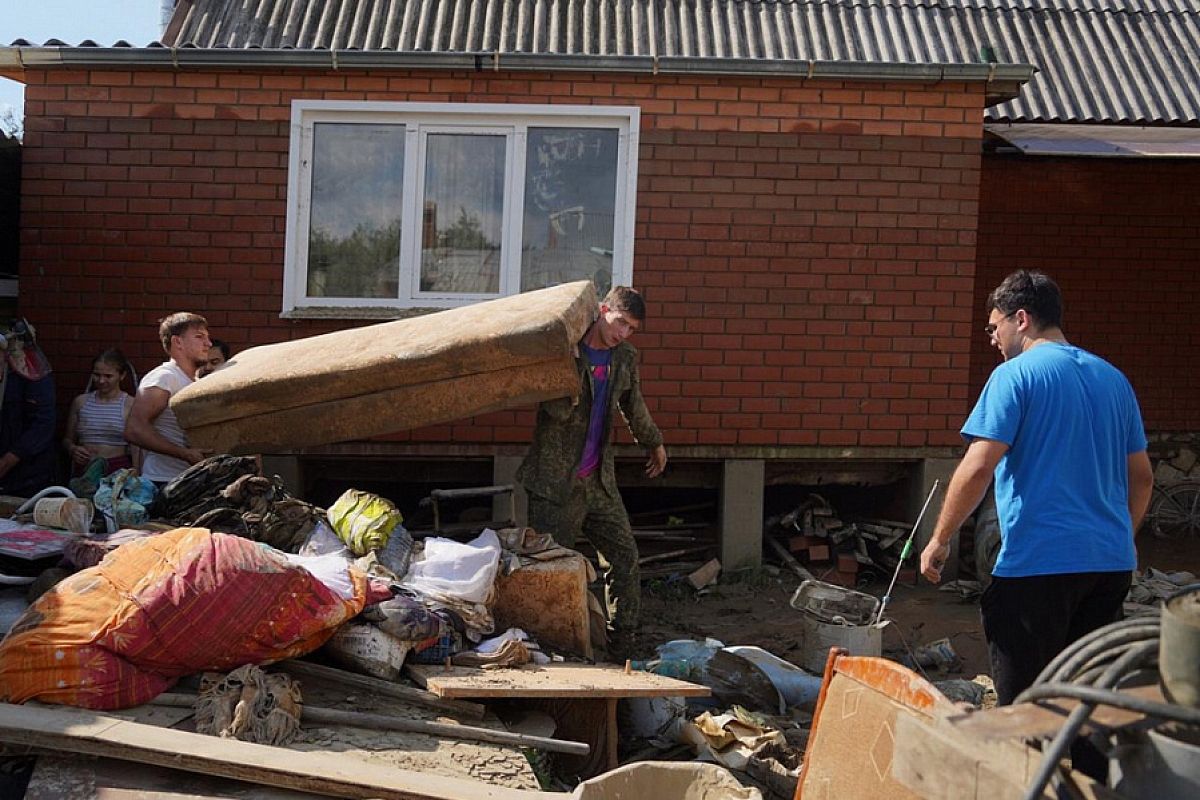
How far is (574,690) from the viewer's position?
4539 millimetres

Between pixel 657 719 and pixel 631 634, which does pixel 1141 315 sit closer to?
pixel 631 634

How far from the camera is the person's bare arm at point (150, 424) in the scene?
5.93 meters

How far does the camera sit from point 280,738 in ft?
13.2

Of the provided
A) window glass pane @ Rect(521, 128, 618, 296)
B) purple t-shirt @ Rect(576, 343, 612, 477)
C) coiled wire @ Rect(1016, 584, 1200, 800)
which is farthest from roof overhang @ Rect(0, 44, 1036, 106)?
coiled wire @ Rect(1016, 584, 1200, 800)

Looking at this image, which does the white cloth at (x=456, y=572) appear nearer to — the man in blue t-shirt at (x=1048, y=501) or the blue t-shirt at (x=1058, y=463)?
the man in blue t-shirt at (x=1048, y=501)

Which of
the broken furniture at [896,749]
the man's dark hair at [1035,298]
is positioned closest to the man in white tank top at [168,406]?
the broken furniture at [896,749]

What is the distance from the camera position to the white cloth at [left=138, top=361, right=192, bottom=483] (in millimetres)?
5953

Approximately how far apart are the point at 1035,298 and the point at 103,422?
5031 millimetres

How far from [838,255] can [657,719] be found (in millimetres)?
3676

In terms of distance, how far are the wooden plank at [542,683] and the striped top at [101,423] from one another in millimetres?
2749

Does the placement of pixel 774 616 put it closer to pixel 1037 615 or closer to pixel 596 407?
pixel 596 407

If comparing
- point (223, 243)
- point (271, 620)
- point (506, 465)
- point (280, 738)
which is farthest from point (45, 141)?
point (280, 738)

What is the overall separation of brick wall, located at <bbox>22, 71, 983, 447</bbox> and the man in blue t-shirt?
3729 mm

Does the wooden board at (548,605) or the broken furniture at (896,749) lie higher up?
the broken furniture at (896,749)
